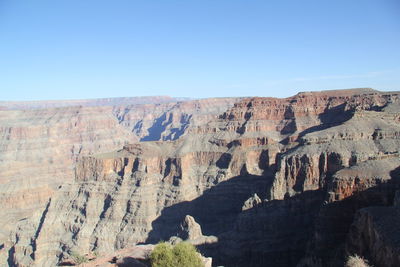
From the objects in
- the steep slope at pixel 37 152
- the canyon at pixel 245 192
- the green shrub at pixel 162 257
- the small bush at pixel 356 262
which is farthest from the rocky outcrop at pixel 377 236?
the steep slope at pixel 37 152

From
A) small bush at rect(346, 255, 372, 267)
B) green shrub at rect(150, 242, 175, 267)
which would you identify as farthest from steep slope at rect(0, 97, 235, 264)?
small bush at rect(346, 255, 372, 267)

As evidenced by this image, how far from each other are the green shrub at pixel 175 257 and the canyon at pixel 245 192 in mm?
14679

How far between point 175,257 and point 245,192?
158 feet

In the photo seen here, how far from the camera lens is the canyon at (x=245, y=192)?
48438 mm

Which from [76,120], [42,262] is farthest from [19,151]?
[42,262]

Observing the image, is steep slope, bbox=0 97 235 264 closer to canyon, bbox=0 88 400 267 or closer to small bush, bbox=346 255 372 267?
canyon, bbox=0 88 400 267

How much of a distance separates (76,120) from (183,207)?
408 ft

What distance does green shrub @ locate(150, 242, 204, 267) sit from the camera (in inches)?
1503

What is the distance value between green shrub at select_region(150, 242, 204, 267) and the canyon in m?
14.7

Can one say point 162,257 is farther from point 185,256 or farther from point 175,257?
point 185,256

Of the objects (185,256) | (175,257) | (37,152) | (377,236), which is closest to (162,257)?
(175,257)

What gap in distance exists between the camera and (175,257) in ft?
127

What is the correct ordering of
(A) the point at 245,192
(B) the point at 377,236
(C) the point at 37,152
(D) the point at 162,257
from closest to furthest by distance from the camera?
(B) the point at 377,236 → (D) the point at 162,257 → (A) the point at 245,192 → (C) the point at 37,152

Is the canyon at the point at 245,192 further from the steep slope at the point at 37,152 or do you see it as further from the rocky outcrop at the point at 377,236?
the steep slope at the point at 37,152
